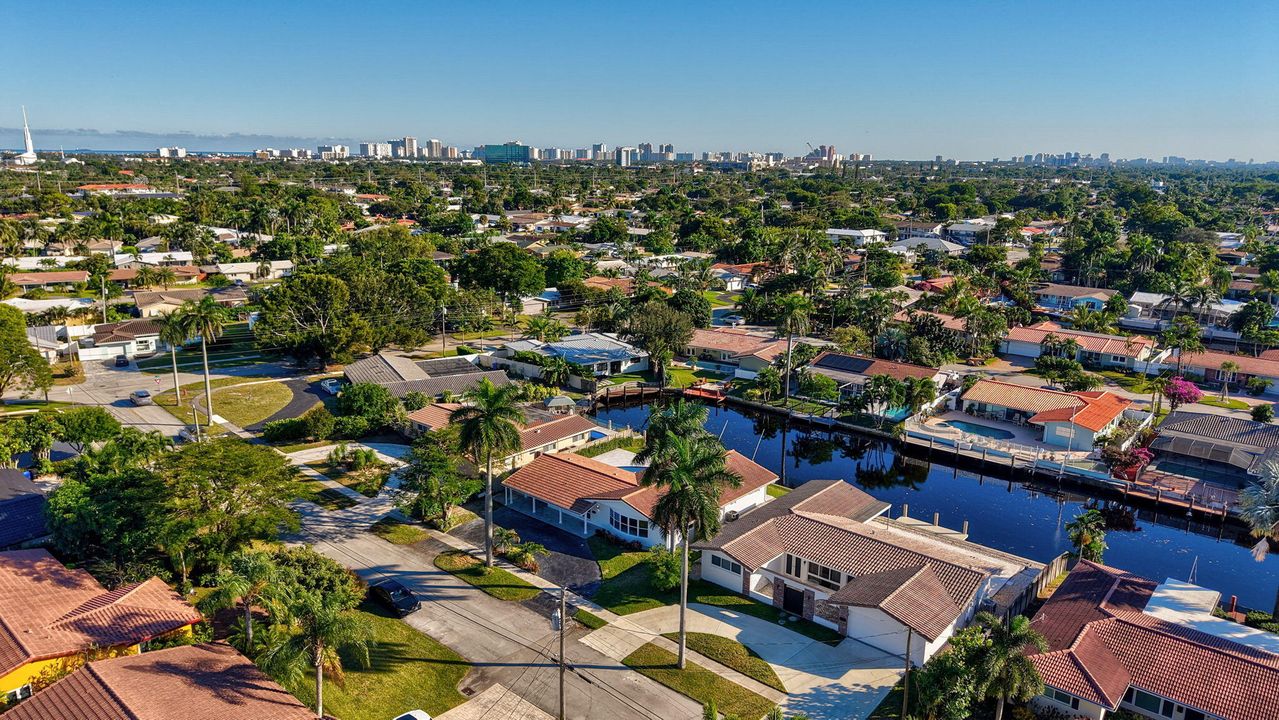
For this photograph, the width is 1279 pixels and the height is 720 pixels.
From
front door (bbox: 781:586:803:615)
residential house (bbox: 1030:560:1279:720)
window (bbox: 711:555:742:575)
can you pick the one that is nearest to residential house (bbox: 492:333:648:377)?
window (bbox: 711:555:742:575)

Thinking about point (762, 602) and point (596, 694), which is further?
point (762, 602)

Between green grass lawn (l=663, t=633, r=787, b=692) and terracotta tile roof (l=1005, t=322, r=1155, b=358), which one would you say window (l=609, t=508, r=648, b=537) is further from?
terracotta tile roof (l=1005, t=322, r=1155, b=358)

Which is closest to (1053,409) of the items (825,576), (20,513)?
(825,576)

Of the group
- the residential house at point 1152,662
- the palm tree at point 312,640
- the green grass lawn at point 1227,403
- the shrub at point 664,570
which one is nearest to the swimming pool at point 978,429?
the green grass lawn at point 1227,403

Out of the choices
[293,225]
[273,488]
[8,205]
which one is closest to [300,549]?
[273,488]

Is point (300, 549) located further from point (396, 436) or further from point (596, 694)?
point (396, 436)

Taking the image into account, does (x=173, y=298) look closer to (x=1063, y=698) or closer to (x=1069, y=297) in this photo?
(x=1063, y=698)

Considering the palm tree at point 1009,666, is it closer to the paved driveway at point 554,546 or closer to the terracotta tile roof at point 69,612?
the paved driveway at point 554,546
